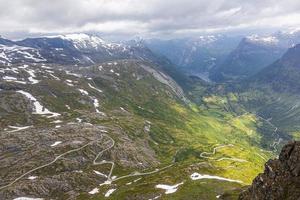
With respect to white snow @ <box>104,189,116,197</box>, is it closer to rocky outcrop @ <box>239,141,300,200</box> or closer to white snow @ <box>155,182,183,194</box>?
white snow @ <box>155,182,183,194</box>

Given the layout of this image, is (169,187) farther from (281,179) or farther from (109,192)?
(281,179)

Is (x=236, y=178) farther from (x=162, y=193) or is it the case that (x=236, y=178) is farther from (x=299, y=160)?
(x=299, y=160)

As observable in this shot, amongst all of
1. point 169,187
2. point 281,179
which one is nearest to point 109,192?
point 169,187

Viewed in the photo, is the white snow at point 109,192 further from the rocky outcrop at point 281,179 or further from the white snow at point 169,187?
the rocky outcrop at point 281,179

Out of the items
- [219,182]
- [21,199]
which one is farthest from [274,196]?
[21,199]

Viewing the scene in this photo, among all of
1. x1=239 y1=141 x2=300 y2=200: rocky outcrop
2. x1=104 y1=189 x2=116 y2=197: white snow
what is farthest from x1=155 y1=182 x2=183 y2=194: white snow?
x1=239 y1=141 x2=300 y2=200: rocky outcrop

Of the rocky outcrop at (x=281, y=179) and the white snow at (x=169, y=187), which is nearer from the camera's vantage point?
the rocky outcrop at (x=281, y=179)

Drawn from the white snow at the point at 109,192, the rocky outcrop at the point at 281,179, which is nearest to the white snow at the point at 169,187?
the white snow at the point at 109,192

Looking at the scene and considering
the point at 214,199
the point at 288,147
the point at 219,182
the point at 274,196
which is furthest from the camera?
the point at 219,182
